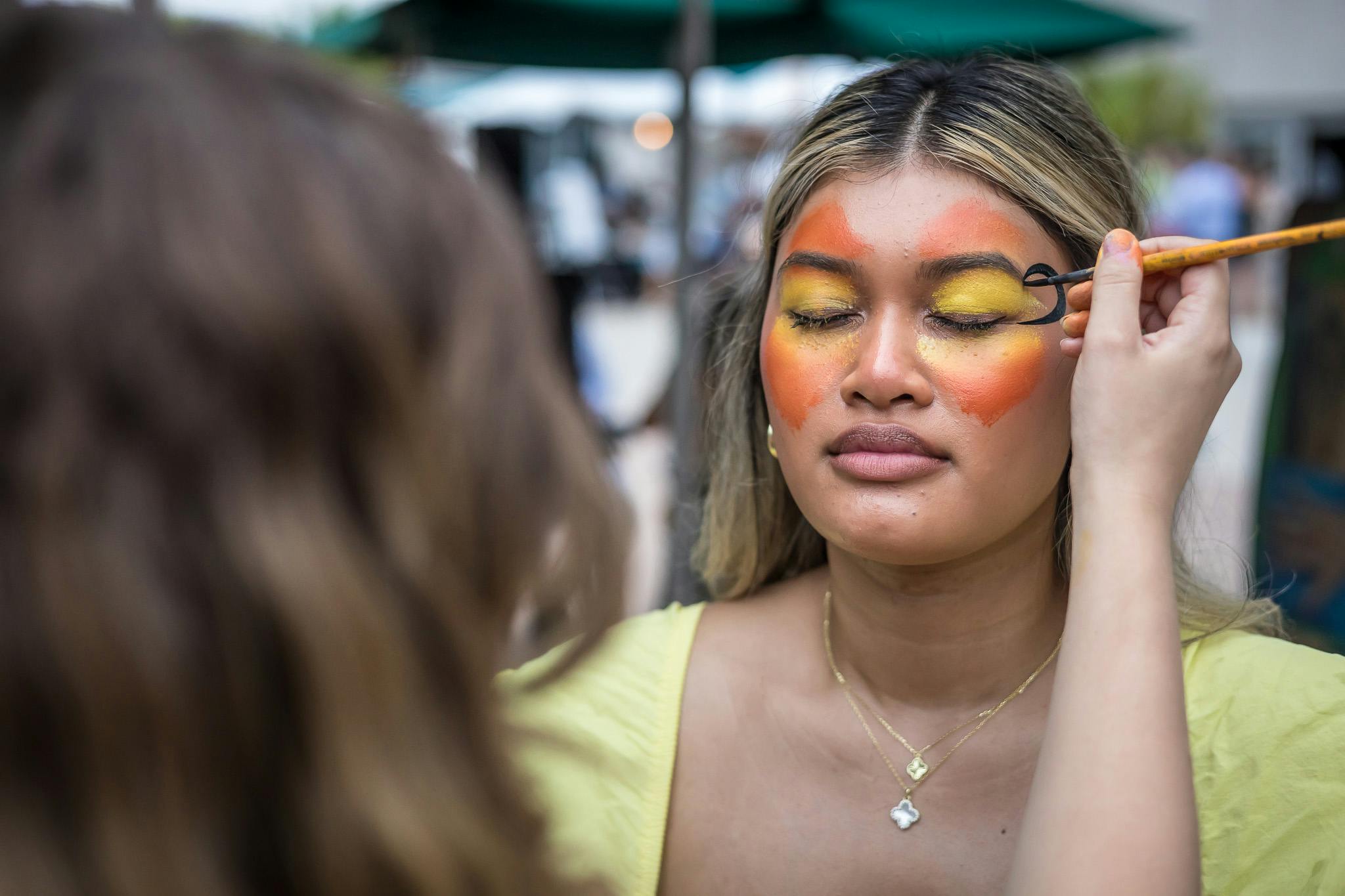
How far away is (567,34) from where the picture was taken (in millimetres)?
4590

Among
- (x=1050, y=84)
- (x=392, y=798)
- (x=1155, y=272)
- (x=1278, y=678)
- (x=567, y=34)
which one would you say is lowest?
(x=1278, y=678)

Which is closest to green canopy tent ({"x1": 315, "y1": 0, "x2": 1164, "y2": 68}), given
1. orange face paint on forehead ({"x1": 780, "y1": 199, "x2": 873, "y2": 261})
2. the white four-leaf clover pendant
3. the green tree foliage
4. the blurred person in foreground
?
orange face paint on forehead ({"x1": 780, "y1": 199, "x2": 873, "y2": 261})

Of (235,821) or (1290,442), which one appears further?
(1290,442)

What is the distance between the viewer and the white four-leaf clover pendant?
57.8 inches

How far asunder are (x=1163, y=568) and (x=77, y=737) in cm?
87

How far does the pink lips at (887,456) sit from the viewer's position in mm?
1443

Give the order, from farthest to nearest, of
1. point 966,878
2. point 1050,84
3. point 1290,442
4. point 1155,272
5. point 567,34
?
point 567,34
point 1290,442
point 1050,84
point 966,878
point 1155,272

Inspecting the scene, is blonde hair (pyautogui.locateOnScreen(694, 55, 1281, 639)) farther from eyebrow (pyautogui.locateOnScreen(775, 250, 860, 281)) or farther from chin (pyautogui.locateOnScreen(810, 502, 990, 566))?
chin (pyautogui.locateOnScreen(810, 502, 990, 566))

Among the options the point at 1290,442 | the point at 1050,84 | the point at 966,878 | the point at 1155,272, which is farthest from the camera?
the point at 1290,442

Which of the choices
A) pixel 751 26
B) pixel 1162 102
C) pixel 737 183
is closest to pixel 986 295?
pixel 751 26

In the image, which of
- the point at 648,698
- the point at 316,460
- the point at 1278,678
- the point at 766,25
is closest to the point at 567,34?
the point at 766,25

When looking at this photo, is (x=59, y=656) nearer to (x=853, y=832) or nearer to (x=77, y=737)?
(x=77, y=737)

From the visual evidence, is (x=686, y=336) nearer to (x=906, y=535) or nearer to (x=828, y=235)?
(x=828, y=235)

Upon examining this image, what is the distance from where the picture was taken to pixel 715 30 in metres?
4.77
